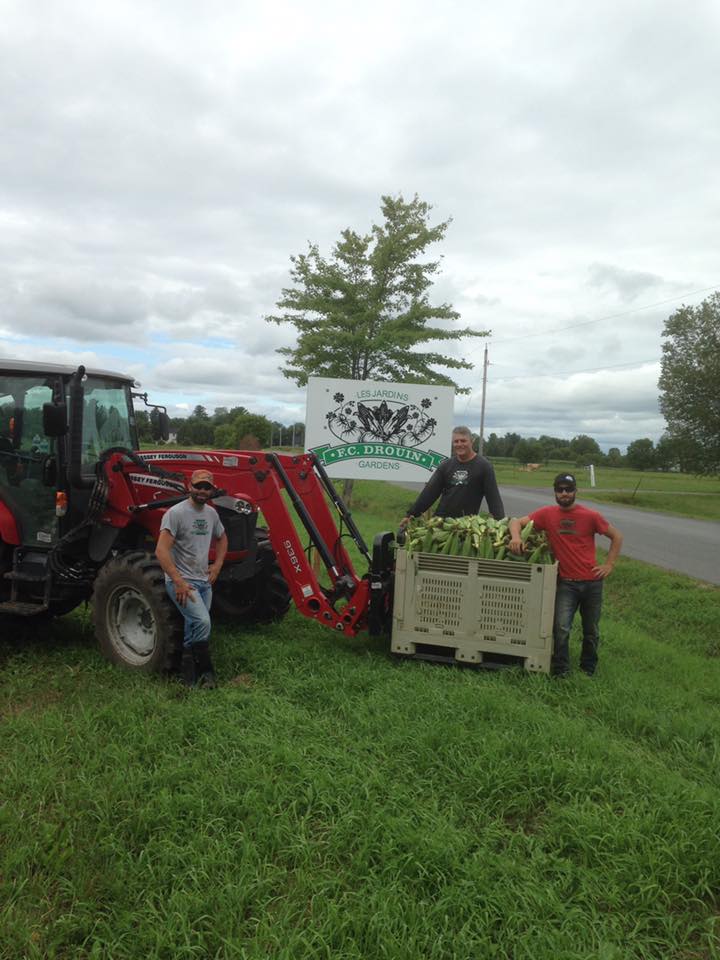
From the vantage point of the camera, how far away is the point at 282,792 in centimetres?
350

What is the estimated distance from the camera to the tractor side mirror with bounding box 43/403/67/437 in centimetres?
527

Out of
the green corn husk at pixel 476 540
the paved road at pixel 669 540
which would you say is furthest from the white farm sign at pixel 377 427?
the paved road at pixel 669 540

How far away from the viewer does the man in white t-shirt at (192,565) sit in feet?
16.2

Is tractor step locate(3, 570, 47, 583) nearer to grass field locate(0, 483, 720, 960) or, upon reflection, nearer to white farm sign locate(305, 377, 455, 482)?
grass field locate(0, 483, 720, 960)

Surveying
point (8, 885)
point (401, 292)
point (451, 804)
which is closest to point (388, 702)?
point (451, 804)

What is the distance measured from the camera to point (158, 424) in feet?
21.9

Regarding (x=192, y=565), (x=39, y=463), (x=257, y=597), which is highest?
(x=39, y=463)

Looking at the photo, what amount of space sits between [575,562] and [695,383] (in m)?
29.1

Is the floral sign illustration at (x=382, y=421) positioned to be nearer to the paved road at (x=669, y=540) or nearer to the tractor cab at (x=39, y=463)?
the tractor cab at (x=39, y=463)

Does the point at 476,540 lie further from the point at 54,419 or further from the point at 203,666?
the point at 54,419

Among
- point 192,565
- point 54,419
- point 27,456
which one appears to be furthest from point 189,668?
point 27,456

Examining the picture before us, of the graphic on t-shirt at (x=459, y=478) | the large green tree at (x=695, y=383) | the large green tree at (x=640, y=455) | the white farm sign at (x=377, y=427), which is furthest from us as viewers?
the large green tree at (x=640, y=455)

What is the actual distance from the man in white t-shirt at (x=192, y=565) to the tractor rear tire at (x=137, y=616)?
0.45 ft

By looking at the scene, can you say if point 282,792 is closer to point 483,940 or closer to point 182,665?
point 483,940
